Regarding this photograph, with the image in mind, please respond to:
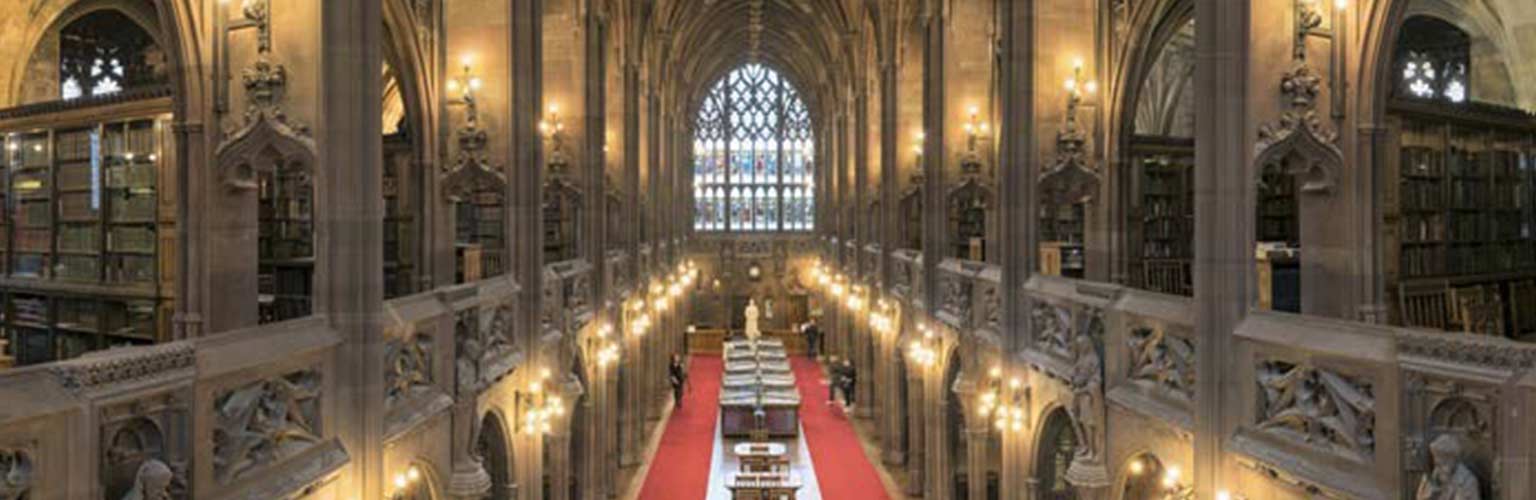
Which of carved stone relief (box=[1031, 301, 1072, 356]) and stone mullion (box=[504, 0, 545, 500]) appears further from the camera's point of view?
stone mullion (box=[504, 0, 545, 500])

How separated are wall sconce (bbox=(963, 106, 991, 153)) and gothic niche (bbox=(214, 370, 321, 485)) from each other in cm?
1299

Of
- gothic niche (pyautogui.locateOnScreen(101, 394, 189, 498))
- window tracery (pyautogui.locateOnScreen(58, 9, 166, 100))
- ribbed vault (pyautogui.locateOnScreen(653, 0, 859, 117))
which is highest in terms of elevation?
ribbed vault (pyautogui.locateOnScreen(653, 0, 859, 117))

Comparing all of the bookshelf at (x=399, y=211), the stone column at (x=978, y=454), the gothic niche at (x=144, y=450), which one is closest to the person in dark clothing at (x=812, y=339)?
the stone column at (x=978, y=454)

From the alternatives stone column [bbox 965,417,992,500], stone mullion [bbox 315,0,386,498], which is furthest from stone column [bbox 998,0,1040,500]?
stone mullion [bbox 315,0,386,498]

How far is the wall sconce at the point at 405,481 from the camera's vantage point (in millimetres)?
8508

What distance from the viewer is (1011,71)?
13133mm

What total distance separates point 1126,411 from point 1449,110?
7.36 m

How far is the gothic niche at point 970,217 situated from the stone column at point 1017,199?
3.09 m

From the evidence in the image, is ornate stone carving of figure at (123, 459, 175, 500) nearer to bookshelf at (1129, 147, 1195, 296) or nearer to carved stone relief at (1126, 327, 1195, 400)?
carved stone relief at (1126, 327, 1195, 400)

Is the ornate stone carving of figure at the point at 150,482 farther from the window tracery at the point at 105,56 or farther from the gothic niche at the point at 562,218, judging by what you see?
the window tracery at the point at 105,56

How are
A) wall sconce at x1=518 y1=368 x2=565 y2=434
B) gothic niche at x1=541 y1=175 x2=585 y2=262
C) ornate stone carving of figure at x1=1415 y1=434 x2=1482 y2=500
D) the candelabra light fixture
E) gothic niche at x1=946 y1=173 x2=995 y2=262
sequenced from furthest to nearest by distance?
gothic niche at x1=541 y1=175 x2=585 y2=262
gothic niche at x1=946 y1=173 x2=995 y2=262
wall sconce at x1=518 y1=368 x2=565 y2=434
the candelabra light fixture
ornate stone carving of figure at x1=1415 y1=434 x2=1482 y2=500

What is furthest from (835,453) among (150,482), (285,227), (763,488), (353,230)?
(150,482)

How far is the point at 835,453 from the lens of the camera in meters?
25.1

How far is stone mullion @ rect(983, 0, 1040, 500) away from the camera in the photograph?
12.6 m
